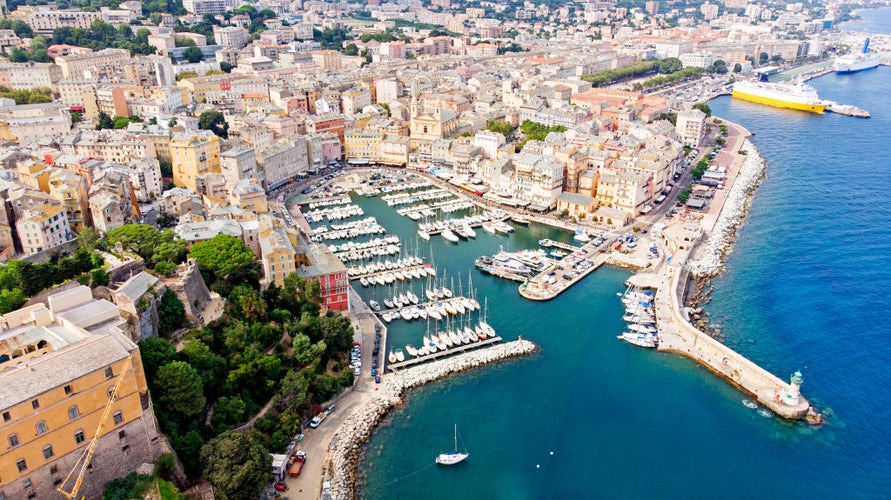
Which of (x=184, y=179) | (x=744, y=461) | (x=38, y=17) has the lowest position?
(x=744, y=461)

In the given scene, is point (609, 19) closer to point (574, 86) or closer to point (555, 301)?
point (574, 86)

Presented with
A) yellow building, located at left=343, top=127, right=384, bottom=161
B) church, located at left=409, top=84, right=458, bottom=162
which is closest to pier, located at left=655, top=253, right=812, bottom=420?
church, located at left=409, top=84, right=458, bottom=162

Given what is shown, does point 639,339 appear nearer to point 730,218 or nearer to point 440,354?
point 440,354

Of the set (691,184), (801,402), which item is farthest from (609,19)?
(801,402)

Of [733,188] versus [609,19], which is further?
[609,19]

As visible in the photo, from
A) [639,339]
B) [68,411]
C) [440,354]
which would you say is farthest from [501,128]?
[68,411]

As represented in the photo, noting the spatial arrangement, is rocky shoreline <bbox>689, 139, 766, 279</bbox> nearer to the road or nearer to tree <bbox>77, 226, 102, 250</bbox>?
the road

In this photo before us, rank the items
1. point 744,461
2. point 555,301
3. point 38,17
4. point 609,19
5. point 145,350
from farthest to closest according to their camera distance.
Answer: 1. point 609,19
2. point 38,17
3. point 555,301
4. point 744,461
5. point 145,350
